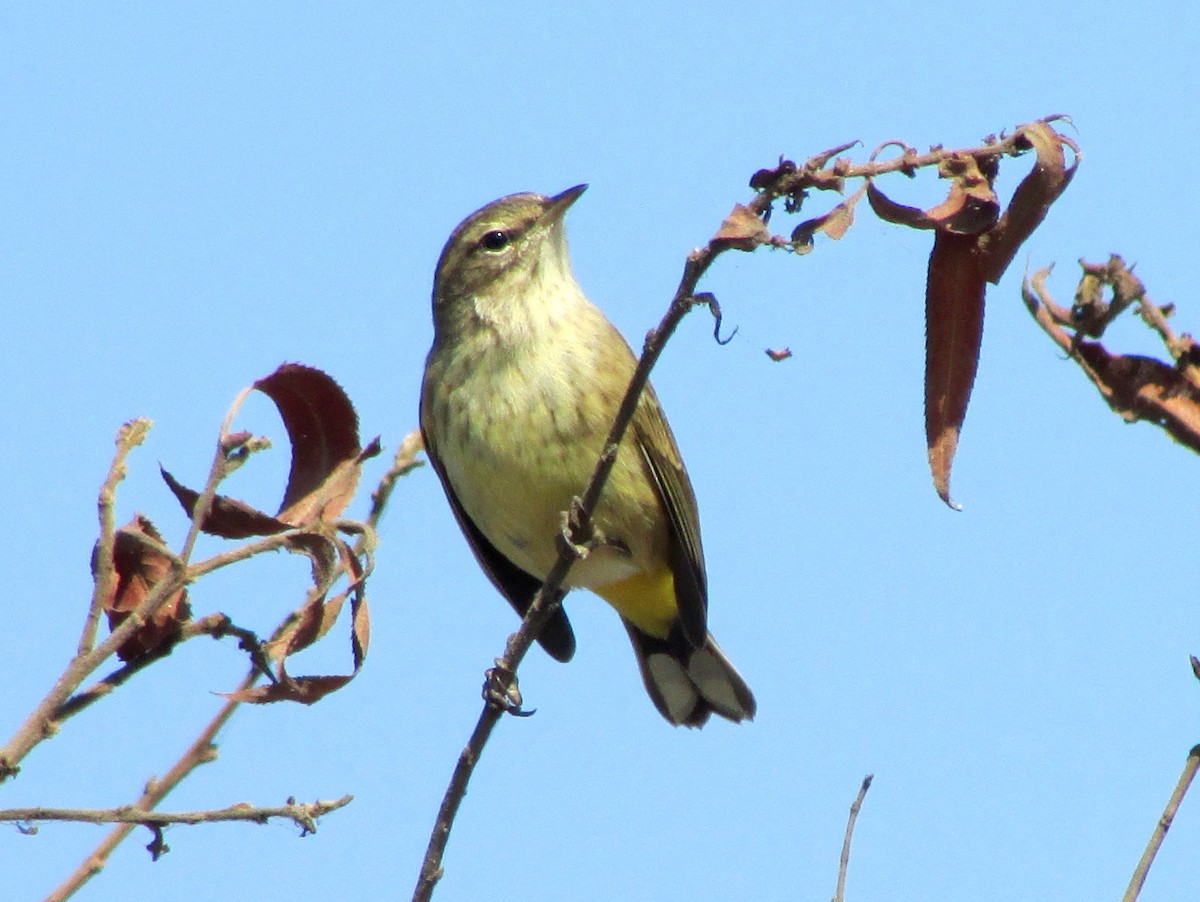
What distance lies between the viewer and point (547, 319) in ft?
18.9

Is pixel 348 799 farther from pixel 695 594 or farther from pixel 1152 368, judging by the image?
pixel 695 594

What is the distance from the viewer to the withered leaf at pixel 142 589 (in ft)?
7.25

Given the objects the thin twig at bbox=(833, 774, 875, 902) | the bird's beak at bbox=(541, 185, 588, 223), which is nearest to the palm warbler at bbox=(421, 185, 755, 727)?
the bird's beak at bbox=(541, 185, 588, 223)

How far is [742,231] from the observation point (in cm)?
219

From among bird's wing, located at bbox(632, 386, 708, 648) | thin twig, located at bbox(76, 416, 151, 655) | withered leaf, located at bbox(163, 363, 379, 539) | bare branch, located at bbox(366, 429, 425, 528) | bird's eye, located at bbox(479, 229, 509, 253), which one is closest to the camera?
thin twig, located at bbox(76, 416, 151, 655)

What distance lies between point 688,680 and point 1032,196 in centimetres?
484

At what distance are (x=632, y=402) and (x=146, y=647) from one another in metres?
1.09

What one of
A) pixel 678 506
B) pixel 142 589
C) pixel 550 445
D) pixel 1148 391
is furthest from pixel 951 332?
pixel 678 506

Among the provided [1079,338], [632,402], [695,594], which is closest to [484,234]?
[695,594]

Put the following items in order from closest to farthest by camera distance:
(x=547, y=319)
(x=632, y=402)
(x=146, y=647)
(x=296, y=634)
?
1. (x=146, y=647)
2. (x=296, y=634)
3. (x=632, y=402)
4. (x=547, y=319)

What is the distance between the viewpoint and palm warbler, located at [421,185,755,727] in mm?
5402

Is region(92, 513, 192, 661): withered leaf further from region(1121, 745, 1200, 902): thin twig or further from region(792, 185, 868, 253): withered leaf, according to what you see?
region(1121, 745, 1200, 902): thin twig

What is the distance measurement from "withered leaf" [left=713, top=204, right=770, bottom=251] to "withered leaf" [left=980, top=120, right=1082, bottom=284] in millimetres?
388

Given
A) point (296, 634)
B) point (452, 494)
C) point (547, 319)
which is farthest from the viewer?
point (452, 494)
